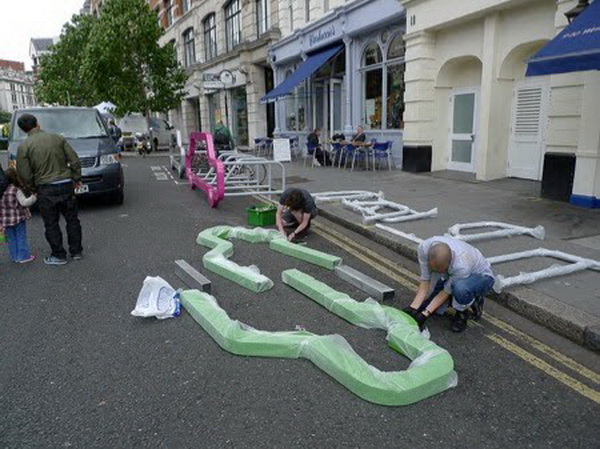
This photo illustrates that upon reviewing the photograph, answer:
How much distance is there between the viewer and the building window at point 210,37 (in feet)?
92.2

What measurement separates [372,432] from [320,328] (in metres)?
1.31

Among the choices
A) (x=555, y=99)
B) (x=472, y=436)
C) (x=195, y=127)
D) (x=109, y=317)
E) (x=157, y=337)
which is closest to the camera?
(x=472, y=436)

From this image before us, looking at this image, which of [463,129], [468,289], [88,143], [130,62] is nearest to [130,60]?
[130,62]

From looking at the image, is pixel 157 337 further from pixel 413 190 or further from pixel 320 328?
pixel 413 190

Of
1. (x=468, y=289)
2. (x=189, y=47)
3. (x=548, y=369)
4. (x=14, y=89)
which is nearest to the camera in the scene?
(x=548, y=369)

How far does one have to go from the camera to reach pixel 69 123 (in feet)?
30.6

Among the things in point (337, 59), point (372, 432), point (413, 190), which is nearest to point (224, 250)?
point (372, 432)

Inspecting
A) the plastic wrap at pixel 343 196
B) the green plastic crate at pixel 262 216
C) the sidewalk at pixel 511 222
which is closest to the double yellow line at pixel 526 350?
the sidewalk at pixel 511 222

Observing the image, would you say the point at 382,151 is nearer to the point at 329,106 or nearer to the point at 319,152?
the point at 319,152

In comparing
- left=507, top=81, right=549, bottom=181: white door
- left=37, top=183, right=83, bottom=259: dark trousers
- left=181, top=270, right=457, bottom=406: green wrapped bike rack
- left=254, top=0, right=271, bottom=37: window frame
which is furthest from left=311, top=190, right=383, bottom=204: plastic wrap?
left=254, top=0, right=271, bottom=37: window frame

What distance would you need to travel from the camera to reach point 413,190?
10.0m

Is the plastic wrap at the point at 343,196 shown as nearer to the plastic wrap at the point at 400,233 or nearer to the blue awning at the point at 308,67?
the plastic wrap at the point at 400,233

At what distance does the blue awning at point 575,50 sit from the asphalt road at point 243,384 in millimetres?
4167

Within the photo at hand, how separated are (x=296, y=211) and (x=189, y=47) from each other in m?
30.7
